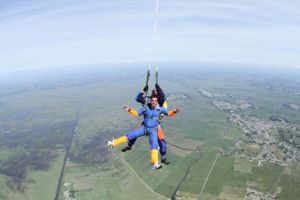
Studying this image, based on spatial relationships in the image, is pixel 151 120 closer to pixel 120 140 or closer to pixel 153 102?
pixel 153 102

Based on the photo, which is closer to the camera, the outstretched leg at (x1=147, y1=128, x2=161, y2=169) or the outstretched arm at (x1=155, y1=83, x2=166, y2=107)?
the outstretched leg at (x1=147, y1=128, x2=161, y2=169)

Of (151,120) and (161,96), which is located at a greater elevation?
(161,96)

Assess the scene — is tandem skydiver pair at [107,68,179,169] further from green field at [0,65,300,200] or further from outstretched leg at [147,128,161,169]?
green field at [0,65,300,200]

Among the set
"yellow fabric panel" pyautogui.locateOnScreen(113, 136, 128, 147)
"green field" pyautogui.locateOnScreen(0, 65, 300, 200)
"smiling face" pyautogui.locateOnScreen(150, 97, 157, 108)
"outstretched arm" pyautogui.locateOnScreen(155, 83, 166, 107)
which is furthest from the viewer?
"green field" pyautogui.locateOnScreen(0, 65, 300, 200)

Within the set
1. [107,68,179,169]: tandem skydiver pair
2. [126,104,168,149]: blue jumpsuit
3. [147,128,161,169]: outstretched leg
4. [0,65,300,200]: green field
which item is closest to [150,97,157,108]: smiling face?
[107,68,179,169]: tandem skydiver pair

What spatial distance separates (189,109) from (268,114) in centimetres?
4488

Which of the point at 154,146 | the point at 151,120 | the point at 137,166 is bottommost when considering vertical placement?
the point at 137,166

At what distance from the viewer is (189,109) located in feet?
610

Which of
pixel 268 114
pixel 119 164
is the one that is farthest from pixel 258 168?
pixel 268 114

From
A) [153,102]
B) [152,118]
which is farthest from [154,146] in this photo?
[153,102]

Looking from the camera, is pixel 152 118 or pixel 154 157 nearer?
pixel 154 157

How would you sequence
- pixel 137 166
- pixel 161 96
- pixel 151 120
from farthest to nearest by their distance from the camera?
pixel 137 166
pixel 151 120
pixel 161 96

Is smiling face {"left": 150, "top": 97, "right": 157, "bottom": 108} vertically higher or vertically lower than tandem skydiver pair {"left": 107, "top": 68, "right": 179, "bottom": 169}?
higher

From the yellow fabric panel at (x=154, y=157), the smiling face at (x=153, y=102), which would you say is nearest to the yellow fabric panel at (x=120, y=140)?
the yellow fabric panel at (x=154, y=157)
